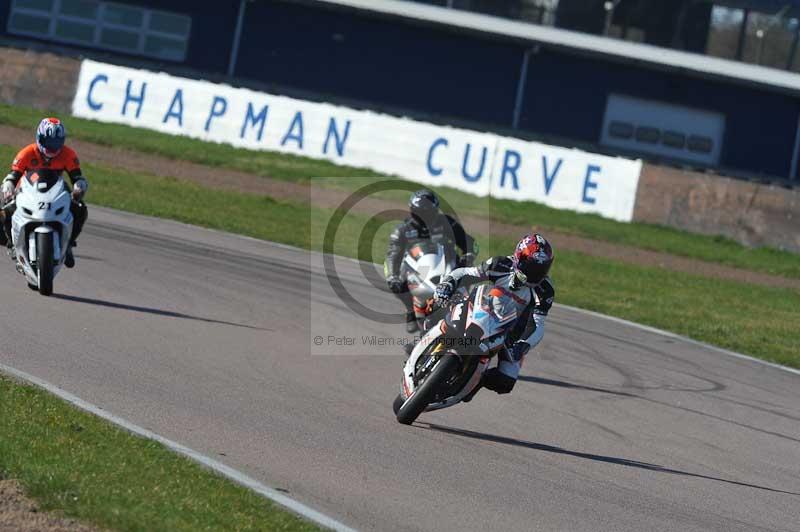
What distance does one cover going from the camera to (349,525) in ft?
21.3

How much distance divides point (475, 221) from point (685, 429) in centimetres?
1491

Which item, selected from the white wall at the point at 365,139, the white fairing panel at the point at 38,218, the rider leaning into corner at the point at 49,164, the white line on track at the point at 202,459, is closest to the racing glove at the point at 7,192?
the rider leaning into corner at the point at 49,164

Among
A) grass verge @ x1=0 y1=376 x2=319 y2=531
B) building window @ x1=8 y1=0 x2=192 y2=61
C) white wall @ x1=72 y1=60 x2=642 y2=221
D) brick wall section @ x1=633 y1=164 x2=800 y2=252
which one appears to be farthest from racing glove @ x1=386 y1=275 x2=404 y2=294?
building window @ x1=8 y1=0 x2=192 y2=61

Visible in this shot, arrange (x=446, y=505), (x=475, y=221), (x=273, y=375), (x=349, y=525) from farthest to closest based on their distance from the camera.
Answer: (x=475, y=221)
(x=273, y=375)
(x=446, y=505)
(x=349, y=525)

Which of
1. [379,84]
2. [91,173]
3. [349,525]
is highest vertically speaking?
[379,84]

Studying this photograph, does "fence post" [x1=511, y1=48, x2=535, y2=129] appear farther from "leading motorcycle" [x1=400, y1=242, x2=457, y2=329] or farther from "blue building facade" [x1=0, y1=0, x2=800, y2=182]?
"leading motorcycle" [x1=400, y1=242, x2=457, y2=329]

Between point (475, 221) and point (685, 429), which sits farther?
point (475, 221)

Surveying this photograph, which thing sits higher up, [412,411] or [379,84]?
[379,84]

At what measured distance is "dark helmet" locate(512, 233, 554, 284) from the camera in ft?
29.7

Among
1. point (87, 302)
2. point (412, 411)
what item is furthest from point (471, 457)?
point (87, 302)

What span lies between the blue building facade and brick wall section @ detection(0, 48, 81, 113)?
34.3 feet

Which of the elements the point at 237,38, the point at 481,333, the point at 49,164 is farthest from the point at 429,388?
the point at 237,38

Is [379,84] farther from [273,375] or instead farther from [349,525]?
[349,525]

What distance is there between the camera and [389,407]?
9906 mm
